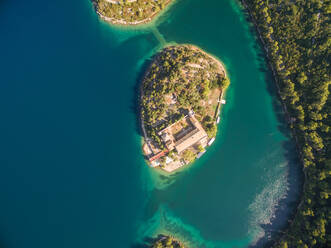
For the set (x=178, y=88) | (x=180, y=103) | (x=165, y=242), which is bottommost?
(x=165, y=242)

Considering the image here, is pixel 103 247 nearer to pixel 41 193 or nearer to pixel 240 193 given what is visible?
pixel 41 193

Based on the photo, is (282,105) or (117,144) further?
(117,144)

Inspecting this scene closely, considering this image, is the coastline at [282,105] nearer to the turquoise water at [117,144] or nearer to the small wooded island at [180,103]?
the turquoise water at [117,144]

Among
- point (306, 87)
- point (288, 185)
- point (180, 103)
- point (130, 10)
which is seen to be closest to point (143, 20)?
point (130, 10)

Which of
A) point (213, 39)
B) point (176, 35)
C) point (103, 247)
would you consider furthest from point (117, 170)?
point (213, 39)

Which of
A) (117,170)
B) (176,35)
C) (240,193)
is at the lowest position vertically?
(240,193)

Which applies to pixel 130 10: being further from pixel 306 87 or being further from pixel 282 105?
pixel 306 87
